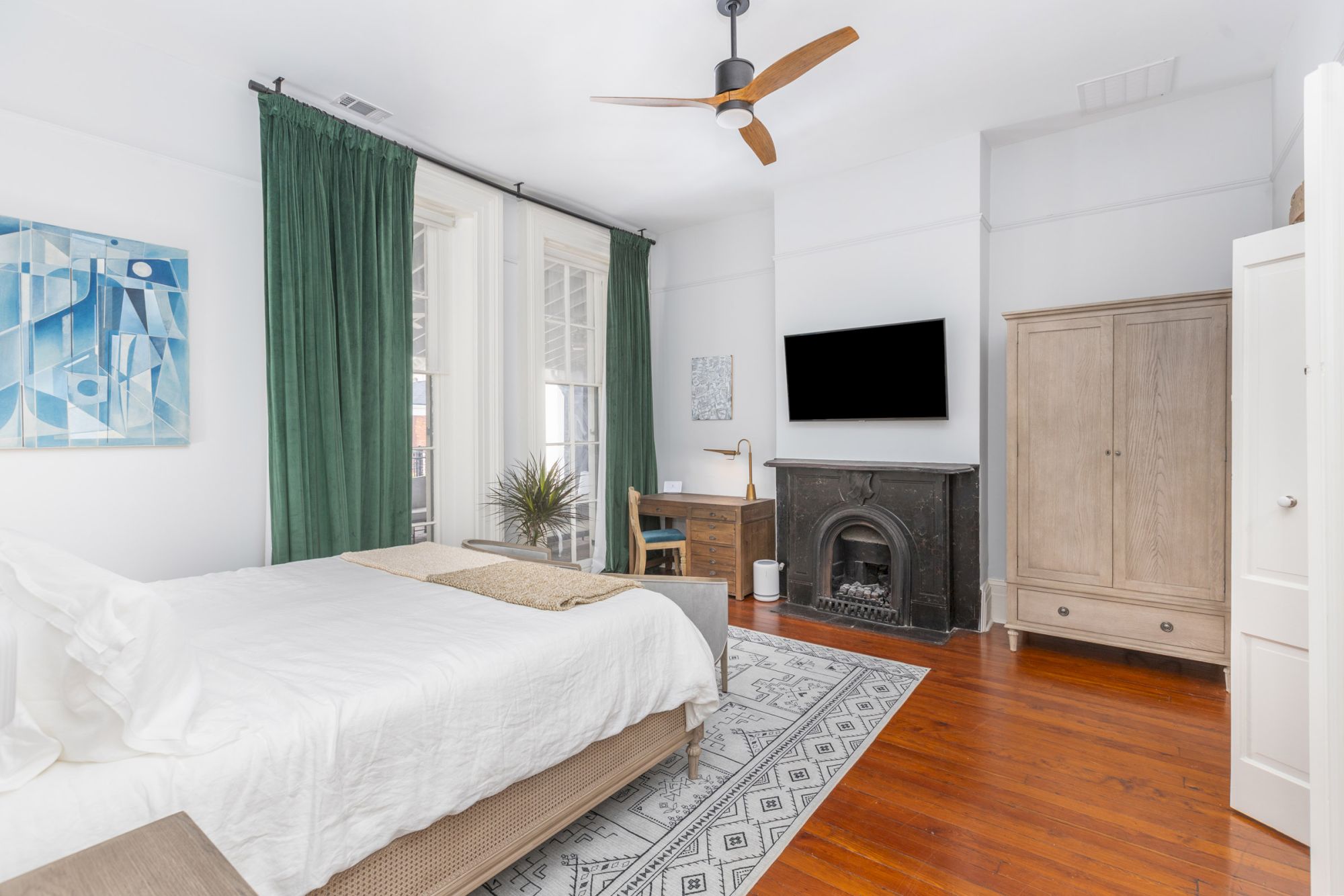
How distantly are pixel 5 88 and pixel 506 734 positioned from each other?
3.16 m

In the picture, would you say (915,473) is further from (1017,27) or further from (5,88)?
(5,88)

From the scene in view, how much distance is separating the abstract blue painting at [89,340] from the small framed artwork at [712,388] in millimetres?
3660

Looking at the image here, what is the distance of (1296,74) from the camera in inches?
113

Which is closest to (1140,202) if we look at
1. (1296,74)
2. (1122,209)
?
(1122,209)

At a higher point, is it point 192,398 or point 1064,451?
point 192,398

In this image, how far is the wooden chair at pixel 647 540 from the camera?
4.90 meters

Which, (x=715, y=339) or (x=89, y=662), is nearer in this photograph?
(x=89, y=662)

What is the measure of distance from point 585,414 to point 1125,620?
3.93 m

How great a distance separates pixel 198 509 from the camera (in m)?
2.99

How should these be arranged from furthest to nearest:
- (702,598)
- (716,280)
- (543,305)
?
(716,280)
(543,305)
(702,598)

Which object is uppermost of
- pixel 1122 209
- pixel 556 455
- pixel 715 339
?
pixel 1122 209

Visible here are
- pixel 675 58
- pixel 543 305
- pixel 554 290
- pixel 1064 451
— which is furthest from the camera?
pixel 554 290

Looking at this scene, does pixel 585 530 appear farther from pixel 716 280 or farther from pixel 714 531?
pixel 716 280

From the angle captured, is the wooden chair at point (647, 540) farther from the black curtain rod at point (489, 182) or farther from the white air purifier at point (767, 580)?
the black curtain rod at point (489, 182)
